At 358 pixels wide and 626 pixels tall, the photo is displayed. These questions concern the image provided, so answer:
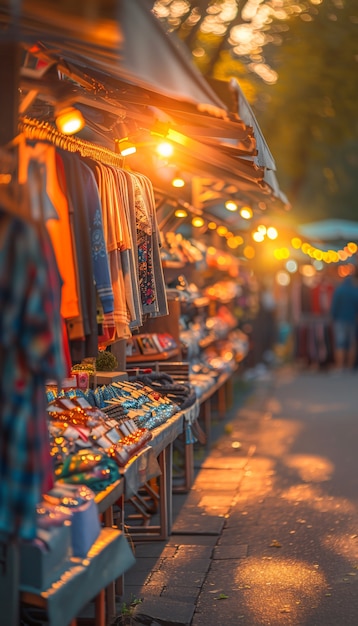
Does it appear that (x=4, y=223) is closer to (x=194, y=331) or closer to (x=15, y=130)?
(x=15, y=130)

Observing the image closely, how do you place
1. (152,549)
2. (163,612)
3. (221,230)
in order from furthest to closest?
(221,230) < (152,549) < (163,612)

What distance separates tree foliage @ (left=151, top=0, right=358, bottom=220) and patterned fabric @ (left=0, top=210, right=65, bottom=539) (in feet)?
43.7

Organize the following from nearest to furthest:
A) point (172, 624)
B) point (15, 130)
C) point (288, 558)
Answer: point (15, 130) → point (172, 624) → point (288, 558)

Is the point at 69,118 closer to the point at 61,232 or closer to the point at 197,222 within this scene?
the point at 61,232

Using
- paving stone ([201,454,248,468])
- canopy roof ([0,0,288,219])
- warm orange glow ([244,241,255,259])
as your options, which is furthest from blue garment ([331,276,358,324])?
canopy roof ([0,0,288,219])

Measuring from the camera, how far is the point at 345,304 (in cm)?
2180

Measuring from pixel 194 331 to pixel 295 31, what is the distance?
13.2 metres

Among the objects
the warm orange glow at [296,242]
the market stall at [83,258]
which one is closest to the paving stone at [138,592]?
the market stall at [83,258]

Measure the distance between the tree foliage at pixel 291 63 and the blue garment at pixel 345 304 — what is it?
15.2ft

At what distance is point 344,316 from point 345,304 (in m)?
0.27

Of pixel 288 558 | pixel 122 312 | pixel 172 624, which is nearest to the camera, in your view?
pixel 172 624

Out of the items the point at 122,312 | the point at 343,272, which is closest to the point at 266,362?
the point at 343,272

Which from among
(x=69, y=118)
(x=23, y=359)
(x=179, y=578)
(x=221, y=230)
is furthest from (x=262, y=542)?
(x=221, y=230)

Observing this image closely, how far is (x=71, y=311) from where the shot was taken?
5.10 m
